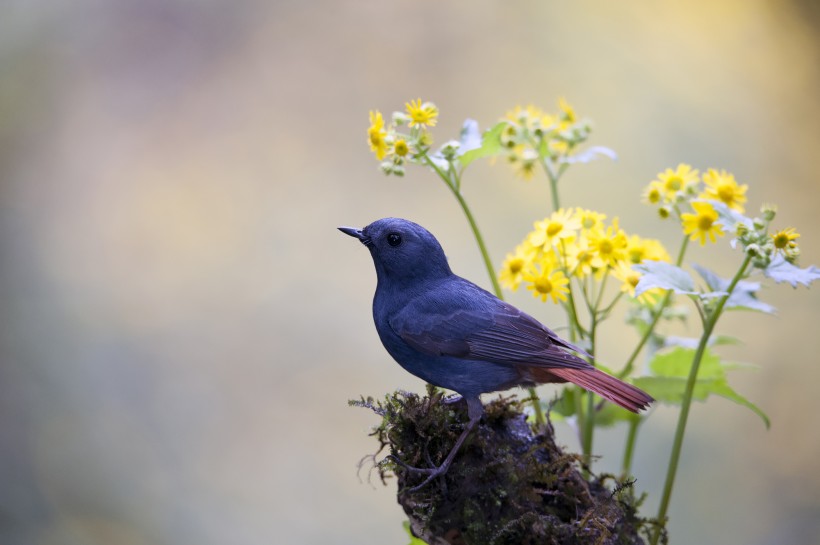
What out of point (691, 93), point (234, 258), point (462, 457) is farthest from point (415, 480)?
point (691, 93)

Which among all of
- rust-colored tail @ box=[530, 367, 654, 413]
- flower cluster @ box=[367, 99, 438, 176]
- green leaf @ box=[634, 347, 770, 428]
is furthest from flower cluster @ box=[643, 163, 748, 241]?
flower cluster @ box=[367, 99, 438, 176]

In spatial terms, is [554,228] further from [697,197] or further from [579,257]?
[697,197]

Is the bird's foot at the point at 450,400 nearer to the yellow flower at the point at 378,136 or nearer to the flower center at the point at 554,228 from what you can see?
the flower center at the point at 554,228

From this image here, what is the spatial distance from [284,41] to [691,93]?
1.75 metres

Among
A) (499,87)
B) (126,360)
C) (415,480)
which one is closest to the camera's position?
(415,480)

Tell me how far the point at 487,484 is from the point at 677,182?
78 cm

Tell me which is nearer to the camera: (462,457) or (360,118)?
(462,457)

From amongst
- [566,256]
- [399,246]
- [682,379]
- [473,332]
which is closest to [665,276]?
[566,256]

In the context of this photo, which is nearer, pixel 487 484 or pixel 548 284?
pixel 487 484

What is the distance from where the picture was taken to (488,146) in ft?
5.73

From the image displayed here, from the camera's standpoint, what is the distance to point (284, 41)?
3.34m

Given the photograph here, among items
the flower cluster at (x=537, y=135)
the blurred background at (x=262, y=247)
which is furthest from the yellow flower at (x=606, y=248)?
the blurred background at (x=262, y=247)

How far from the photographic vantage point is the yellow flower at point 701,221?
5.60 ft

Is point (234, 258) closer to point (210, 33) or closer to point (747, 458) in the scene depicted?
point (210, 33)
